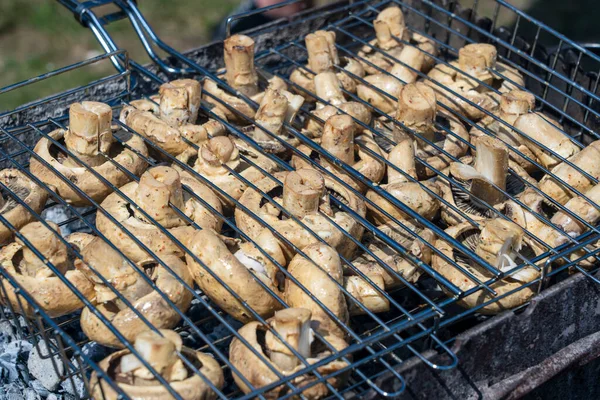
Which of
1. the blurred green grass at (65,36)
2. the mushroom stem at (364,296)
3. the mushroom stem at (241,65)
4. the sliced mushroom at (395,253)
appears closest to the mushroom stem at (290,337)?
the mushroom stem at (364,296)

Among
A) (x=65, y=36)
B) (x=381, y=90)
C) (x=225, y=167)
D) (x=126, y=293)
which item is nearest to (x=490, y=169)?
(x=381, y=90)

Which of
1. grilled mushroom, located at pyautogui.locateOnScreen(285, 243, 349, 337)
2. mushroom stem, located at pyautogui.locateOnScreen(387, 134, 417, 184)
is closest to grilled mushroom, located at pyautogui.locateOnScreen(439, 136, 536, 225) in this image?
mushroom stem, located at pyautogui.locateOnScreen(387, 134, 417, 184)

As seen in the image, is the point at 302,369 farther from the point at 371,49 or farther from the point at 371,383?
the point at 371,49

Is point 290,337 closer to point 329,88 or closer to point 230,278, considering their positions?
point 230,278

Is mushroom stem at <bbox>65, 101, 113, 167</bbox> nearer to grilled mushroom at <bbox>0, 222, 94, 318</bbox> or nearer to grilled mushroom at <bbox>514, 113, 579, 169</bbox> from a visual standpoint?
grilled mushroom at <bbox>0, 222, 94, 318</bbox>

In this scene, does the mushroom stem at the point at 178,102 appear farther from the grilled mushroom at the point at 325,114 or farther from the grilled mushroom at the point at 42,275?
the grilled mushroom at the point at 42,275

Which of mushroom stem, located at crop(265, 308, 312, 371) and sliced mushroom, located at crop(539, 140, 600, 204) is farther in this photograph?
sliced mushroom, located at crop(539, 140, 600, 204)
